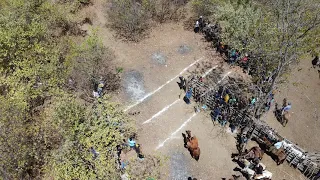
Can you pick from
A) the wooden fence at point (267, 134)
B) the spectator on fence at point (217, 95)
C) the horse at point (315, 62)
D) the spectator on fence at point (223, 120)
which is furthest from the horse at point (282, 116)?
the horse at point (315, 62)

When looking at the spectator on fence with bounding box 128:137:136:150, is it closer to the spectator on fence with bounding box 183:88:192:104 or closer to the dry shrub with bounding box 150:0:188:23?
the spectator on fence with bounding box 183:88:192:104

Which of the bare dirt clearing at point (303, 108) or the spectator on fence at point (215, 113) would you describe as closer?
the spectator on fence at point (215, 113)

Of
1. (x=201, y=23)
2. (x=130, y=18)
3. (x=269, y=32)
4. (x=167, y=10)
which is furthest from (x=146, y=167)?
(x=167, y=10)

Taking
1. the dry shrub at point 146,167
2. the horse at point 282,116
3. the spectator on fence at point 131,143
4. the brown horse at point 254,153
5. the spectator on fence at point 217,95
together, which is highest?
the horse at point 282,116

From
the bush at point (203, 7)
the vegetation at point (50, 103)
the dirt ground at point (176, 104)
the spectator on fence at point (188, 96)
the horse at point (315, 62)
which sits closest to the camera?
the vegetation at point (50, 103)

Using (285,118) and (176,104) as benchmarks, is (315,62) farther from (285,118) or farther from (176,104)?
(176,104)

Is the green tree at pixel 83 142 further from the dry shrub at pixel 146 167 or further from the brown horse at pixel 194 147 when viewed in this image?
the brown horse at pixel 194 147

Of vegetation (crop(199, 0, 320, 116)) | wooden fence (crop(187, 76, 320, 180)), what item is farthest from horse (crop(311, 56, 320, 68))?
wooden fence (crop(187, 76, 320, 180))

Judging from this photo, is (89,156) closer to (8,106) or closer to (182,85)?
(8,106)

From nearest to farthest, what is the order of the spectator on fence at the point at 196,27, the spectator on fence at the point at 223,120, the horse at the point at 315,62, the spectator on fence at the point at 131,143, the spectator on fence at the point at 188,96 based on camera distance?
the spectator on fence at the point at 131,143 < the spectator on fence at the point at 223,120 < the spectator on fence at the point at 188,96 < the horse at the point at 315,62 < the spectator on fence at the point at 196,27
